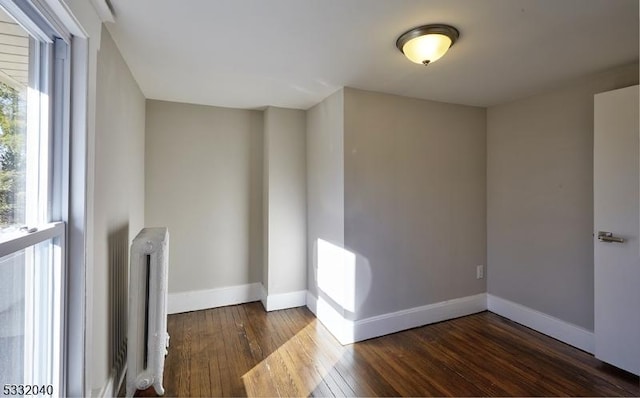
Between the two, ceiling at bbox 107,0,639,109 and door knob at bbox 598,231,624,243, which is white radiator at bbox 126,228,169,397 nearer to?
ceiling at bbox 107,0,639,109

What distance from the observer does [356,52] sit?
6.25 feet

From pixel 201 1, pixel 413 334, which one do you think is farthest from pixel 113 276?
pixel 413 334

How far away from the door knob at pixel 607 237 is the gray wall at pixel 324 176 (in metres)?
1.90

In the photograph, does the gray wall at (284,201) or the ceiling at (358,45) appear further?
the gray wall at (284,201)

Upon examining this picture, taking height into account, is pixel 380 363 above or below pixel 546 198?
below

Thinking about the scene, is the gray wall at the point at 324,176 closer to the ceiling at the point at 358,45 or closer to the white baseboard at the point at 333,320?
the white baseboard at the point at 333,320

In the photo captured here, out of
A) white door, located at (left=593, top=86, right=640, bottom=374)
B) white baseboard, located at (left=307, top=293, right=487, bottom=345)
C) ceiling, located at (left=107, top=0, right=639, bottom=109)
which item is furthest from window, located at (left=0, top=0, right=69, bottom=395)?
white door, located at (left=593, top=86, right=640, bottom=374)

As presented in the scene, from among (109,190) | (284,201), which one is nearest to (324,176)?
(284,201)

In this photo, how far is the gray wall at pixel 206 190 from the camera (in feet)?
9.80

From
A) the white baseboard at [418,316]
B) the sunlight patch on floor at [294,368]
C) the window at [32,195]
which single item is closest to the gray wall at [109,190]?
the window at [32,195]

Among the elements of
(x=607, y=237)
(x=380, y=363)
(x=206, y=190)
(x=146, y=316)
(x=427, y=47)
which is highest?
(x=427, y=47)

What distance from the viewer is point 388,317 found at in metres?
2.69

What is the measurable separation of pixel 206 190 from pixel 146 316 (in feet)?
5.12

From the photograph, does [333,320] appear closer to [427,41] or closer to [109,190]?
[109,190]
